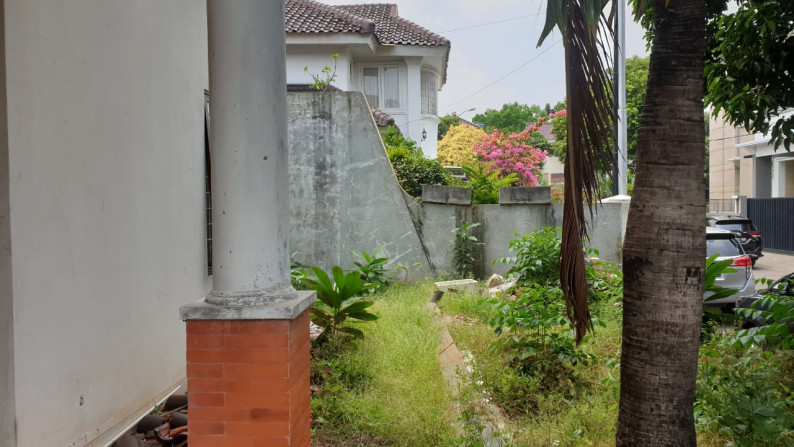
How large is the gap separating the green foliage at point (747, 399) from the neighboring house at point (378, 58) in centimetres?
1484

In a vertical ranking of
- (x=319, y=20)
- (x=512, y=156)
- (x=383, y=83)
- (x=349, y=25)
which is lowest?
(x=512, y=156)

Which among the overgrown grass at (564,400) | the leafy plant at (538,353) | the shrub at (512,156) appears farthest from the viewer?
the shrub at (512,156)

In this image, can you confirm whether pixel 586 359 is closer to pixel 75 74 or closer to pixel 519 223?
pixel 75 74

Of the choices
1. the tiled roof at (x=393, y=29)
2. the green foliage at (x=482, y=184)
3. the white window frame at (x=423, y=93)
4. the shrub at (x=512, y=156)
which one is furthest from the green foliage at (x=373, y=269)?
the white window frame at (x=423, y=93)

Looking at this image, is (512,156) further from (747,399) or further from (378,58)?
(747,399)

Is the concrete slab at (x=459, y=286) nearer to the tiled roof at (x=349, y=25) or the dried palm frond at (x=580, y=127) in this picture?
the dried palm frond at (x=580, y=127)

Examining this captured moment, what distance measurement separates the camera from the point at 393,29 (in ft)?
69.6

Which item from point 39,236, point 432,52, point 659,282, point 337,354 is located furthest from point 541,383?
point 432,52

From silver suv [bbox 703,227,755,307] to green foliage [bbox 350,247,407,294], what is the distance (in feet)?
15.9

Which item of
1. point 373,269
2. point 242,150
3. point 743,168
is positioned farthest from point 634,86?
point 242,150

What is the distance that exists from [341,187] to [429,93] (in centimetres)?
1181

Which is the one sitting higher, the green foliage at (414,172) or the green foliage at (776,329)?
the green foliage at (414,172)

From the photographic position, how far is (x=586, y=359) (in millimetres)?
5172

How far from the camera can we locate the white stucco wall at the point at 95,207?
3.20 m
